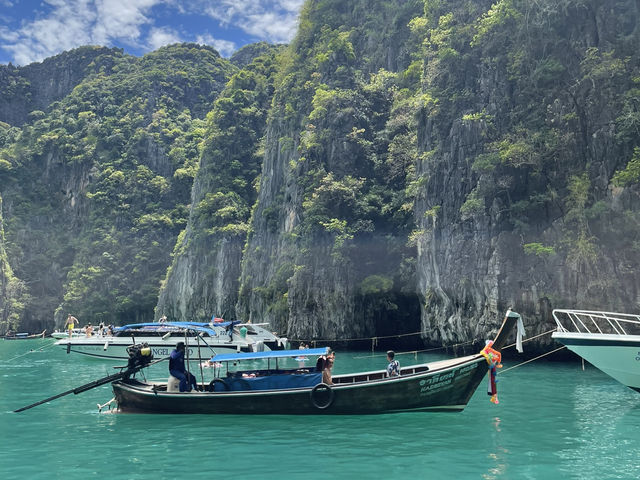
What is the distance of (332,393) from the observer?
575 inches

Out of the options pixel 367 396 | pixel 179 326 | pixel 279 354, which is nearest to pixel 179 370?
pixel 279 354

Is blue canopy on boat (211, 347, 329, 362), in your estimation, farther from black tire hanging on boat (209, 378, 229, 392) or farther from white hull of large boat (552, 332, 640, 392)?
white hull of large boat (552, 332, 640, 392)

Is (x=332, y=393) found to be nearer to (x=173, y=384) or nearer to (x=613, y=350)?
(x=173, y=384)

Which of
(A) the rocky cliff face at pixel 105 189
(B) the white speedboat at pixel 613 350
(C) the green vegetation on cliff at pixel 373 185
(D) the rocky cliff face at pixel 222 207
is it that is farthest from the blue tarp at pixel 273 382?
(A) the rocky cliff face at pixel 105 189

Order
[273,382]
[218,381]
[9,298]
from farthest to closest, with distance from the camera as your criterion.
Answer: [9,298], [218,381], [273,382]

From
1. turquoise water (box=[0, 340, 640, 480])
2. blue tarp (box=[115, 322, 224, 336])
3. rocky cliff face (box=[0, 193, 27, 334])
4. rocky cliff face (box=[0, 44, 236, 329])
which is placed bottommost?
turquoise water (box=[0, 340, 640, 480])

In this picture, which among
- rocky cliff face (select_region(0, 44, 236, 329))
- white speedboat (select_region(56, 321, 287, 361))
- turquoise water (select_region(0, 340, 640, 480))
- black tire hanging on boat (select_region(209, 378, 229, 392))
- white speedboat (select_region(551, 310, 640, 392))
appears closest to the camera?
turquoise water (select_region(0, 340, 640, 480))

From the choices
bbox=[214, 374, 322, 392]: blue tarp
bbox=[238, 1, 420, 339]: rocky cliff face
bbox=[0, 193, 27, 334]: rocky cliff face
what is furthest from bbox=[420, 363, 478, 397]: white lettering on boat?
bbox=[0, 193, 27, 334]: rocky cliff face

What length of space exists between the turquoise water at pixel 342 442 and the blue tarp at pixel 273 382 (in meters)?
0.82

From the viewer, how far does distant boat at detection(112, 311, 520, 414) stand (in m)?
14.5

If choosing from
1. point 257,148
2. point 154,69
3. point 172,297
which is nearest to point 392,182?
point 257,148

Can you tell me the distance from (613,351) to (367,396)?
7.82 m

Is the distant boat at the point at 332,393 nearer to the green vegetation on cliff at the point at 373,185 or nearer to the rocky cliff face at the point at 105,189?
the green vegetation on cliff at the point at 373,185

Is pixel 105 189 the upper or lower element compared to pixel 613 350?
upper
